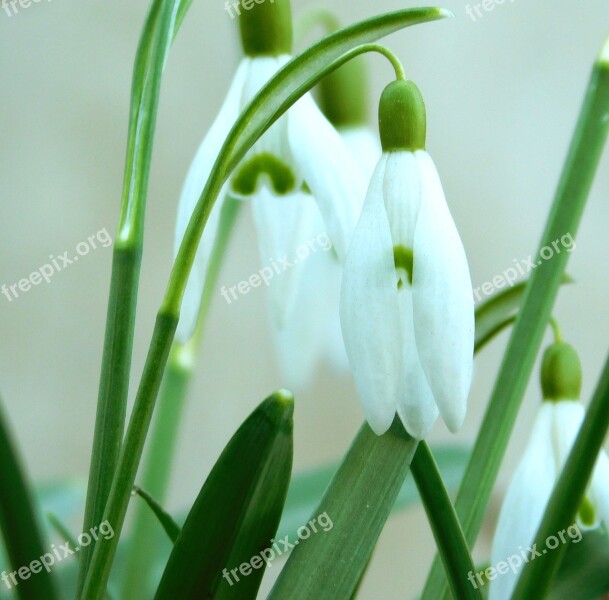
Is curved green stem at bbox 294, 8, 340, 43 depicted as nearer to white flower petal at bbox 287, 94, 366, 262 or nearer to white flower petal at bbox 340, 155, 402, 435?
white flower petal at bbox 287, 94, 366, 262

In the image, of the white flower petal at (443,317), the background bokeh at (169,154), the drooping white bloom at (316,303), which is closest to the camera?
the white flower petal at (443,317)

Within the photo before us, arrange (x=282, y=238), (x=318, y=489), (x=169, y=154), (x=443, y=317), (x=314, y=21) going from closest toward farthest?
(x=443, y=317), (x=282, y=238), (x=314, y=21), (x=318, y=489), (x=169, y=154)

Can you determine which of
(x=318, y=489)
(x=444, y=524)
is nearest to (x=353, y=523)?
(x=444, y=524)

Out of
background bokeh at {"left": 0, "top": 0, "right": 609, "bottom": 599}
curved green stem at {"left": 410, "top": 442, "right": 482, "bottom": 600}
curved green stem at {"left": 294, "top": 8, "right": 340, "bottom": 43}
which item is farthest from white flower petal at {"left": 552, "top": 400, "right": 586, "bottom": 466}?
background bokeh at {"left": 0, "top": 0, "right": 609, "bottom": 599}

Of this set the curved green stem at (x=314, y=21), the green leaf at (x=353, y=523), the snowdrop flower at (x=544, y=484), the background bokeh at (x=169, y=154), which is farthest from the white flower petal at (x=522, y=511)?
the background bokeh at (x=169, y=154)

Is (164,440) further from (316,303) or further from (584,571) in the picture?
(584,571)

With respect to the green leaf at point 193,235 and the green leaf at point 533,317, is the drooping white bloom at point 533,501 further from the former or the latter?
the green leaf at point 193,235
